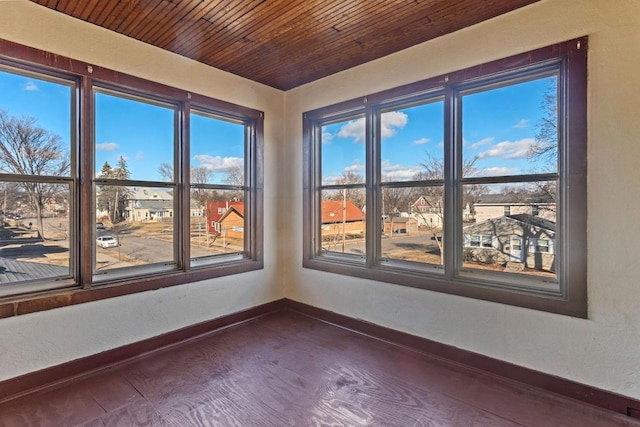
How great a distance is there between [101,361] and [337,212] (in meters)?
2.66

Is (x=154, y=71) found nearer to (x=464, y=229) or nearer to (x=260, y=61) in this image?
(x=260, y=61)

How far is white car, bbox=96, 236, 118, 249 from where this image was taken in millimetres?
2782

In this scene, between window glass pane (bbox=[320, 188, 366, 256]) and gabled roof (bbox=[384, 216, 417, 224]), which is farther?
window glass pane (bbox=[320, 188, 366, 256])

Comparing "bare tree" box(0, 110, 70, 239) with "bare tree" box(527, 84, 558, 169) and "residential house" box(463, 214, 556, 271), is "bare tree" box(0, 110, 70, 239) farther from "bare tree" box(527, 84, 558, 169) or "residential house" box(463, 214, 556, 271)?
"bare tree" box(527, 84, 558, 169)

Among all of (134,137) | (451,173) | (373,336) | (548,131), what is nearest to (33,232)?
(134,137)

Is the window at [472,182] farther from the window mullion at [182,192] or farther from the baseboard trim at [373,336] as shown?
the window mullion at [182,192]

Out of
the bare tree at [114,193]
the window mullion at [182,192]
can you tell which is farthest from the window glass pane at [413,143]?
the bare tree at [114,193]

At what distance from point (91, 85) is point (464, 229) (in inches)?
135

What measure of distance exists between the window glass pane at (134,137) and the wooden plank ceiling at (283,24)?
61cm

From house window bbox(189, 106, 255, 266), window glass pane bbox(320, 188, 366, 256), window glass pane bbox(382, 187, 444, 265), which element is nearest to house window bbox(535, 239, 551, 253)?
window glass pane bbox(382, 187, 444, 265)

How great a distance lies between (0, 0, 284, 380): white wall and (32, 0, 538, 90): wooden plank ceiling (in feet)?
0.43

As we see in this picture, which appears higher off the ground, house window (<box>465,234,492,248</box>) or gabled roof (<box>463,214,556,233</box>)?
gabled roof (<box>463,214,556,233</box>)

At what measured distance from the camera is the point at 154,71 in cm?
297

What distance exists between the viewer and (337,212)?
3.82 m
